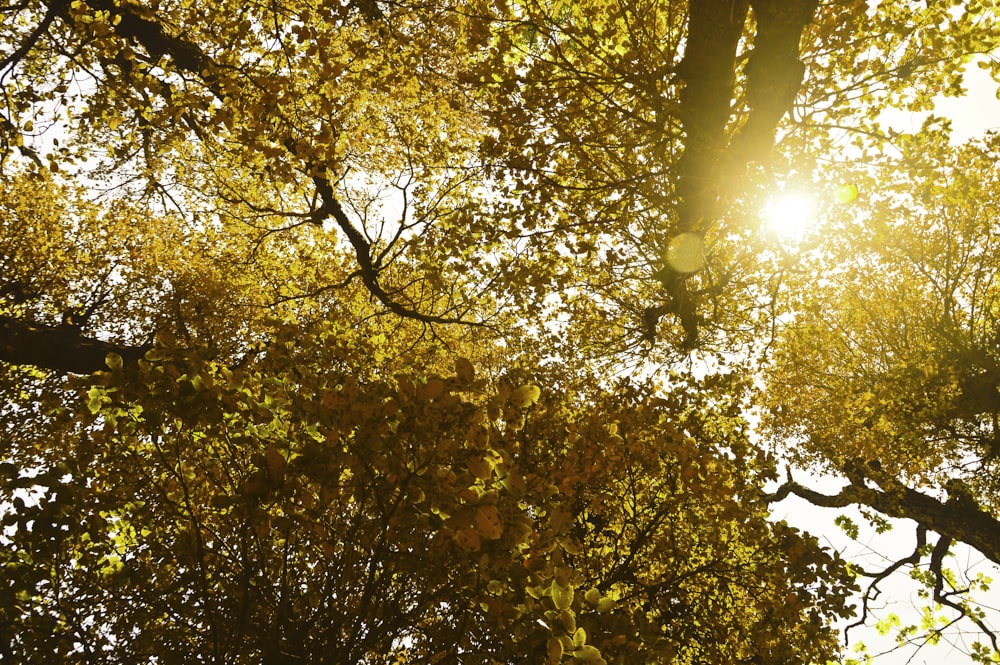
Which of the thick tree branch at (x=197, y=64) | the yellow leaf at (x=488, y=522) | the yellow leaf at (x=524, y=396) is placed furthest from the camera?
the thick tree branch at (x=197, y=64)

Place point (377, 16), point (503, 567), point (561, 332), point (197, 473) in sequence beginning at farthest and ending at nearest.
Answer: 1. point (561, 332)
2. point (377, 16)
3. point (197, 473)
4. point (503, 567)

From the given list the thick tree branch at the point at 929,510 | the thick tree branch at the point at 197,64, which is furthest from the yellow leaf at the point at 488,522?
the thick tree branch at the point at 929,510

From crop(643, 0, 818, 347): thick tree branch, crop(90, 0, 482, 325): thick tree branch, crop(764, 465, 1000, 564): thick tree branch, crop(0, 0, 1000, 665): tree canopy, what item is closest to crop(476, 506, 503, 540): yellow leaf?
crop(0, 0, 1000, 665): tree canopy

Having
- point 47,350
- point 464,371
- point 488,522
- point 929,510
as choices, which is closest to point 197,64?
point 47,350

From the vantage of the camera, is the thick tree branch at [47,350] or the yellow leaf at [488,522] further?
the thick tree branch at [47,350]

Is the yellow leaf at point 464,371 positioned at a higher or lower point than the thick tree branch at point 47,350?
lower

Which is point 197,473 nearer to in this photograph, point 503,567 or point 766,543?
point 503,567

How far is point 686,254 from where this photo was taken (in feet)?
32.9

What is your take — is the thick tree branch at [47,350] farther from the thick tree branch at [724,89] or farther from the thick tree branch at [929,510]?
the thick tree branch at [929,510]

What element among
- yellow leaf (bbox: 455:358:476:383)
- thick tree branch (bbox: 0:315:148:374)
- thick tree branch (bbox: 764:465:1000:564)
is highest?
thick tree branch (bbox: 764:465:1000:564)

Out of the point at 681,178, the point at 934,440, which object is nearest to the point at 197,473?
the point at 681,178

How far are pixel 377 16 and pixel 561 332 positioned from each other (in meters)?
8.74

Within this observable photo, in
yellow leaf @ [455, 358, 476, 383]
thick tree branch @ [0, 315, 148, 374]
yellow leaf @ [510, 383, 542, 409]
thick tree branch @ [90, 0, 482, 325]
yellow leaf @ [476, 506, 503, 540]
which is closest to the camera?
yellow leaf @ [476, 506, 503, 540]

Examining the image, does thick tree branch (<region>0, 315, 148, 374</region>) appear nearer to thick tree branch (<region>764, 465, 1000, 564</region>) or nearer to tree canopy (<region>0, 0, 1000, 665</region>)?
tree canopy (<region>0, 0, 1000, 665</region>)
